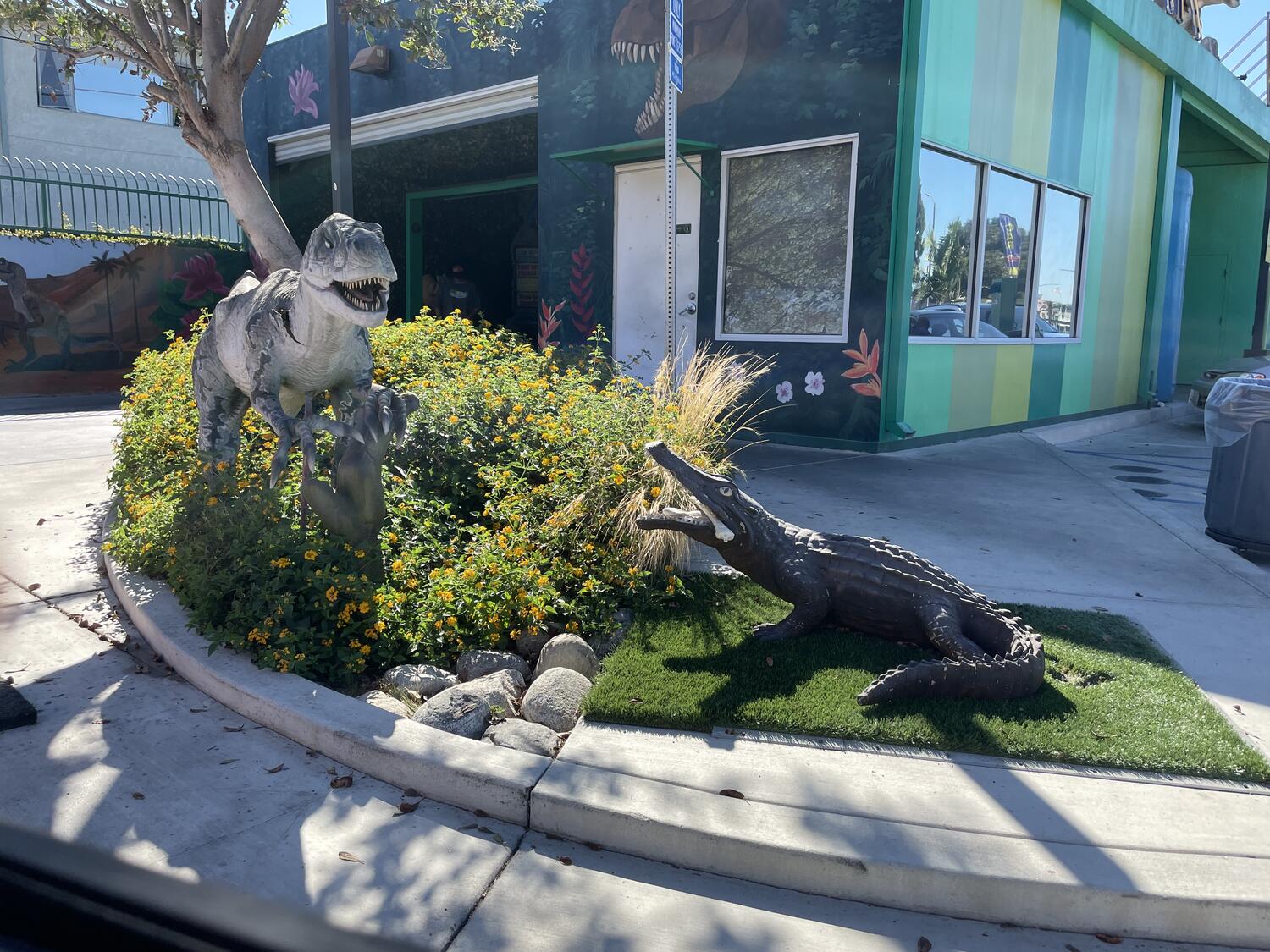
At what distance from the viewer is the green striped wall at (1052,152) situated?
8.94 m

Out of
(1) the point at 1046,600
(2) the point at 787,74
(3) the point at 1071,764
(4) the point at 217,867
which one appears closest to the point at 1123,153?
(2) the point at 787,74

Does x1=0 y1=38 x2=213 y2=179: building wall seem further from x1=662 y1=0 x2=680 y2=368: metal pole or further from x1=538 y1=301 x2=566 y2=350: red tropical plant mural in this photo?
x1=662 y1=0 x2=680 y2=368: metal pole

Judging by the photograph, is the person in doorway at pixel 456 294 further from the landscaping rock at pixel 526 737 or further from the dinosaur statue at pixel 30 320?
the landscaping rock at pixel 526 737

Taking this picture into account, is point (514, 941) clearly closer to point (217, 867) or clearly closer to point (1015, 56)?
point (217, 867)

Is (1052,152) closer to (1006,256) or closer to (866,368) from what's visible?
(1006,256)

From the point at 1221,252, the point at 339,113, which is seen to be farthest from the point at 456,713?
the point at 1221,252

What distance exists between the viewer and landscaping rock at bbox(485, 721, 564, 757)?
3096 mm

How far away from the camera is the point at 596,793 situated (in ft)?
8.86

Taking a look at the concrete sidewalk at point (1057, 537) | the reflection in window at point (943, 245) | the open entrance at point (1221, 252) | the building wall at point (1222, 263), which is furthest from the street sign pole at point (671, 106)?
the building wall at point (1222, 263)

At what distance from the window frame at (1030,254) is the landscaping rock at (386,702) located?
21.9 feet

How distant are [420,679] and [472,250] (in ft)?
54.6

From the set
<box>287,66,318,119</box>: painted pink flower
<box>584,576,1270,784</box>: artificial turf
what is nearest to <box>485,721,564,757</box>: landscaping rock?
<box>584,576,1270,784</box>: artificial turf

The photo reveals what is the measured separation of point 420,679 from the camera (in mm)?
3586

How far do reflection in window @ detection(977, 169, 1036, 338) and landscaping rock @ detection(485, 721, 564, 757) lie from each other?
8.26 metres
